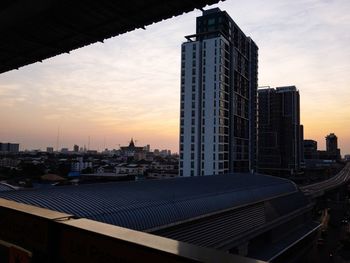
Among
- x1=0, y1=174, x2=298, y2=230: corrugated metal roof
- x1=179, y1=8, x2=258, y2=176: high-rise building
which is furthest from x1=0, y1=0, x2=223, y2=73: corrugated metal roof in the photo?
x1=179, y1=8, x2=258, y2=176: high-rise building

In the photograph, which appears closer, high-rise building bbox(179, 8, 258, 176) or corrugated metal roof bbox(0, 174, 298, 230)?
corrugated metal roof bbox(0, 174, 298, 230)

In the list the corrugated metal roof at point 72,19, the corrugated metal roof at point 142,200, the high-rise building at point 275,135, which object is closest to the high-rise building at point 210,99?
the corrugated metal roof at point 142,200

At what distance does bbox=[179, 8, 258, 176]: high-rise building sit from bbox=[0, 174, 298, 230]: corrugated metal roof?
4621 cm

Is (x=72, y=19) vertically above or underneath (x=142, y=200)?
above

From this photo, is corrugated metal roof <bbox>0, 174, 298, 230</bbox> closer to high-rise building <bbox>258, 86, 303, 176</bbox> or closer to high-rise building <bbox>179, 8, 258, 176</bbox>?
high-rise building <bbox>179, 8, 258, 176</bbox>

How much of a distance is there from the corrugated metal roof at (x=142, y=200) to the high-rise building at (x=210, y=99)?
46.2m

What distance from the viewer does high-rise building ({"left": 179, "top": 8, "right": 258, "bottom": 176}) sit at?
88688mm

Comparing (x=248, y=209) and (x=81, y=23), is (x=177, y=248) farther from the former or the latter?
(x=248, y=209)

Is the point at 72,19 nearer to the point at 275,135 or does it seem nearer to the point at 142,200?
the point at 142,200

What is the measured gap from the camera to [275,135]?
497ft

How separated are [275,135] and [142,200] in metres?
133

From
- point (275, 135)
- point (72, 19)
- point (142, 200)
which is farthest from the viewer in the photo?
point (275, 135)

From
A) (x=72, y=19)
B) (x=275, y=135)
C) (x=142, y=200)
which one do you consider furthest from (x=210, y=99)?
(x=72, y=19)

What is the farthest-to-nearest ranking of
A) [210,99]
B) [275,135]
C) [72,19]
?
[275,135]
[210,99]
[72,19]
